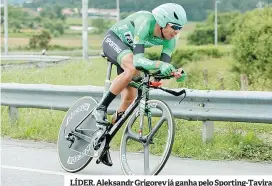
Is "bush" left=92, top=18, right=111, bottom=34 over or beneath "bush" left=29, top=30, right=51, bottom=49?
over

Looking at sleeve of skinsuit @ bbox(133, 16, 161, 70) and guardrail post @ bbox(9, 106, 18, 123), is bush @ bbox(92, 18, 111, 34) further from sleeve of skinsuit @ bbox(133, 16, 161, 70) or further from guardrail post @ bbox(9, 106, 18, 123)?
sleeve of skinsuit @ bbox(133, 16, 161, 70)

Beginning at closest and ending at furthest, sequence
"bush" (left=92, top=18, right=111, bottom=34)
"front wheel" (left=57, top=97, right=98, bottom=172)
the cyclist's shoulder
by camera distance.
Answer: the cyclist's shoulder → "front wheel" (left=57, top=97, right=98, bottom=172) → "bush" (left=92, top=18, right=111, bottom=34)

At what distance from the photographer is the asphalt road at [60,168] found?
→ 24.0ft

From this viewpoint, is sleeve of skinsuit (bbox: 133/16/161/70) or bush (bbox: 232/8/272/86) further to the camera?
bush (bbox: 232/8/272/86)

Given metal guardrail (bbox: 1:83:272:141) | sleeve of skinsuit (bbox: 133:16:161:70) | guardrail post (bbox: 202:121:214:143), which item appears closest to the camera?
sleeve of skinsuit (bbox: 133:16:161:70)

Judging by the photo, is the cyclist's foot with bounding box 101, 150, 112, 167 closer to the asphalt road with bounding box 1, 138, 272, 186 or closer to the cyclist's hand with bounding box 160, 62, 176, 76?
the asphalt road with bounding box 1, 138, 272, 186

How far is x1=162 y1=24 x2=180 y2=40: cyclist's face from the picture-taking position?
21.5 feet

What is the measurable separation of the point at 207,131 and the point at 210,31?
92.8 metres

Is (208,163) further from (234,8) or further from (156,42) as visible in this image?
(234,8)

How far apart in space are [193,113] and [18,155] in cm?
221

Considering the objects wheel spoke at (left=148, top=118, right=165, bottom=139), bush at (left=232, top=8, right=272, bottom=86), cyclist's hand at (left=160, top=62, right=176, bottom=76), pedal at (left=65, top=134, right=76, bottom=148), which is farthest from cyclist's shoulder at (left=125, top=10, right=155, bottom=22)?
bush at (left=232, top=8, right=272, bottom=86)

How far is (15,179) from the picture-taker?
24.1 ft

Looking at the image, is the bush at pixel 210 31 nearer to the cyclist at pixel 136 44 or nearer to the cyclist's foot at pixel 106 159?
the cyclist at pixel 136 44

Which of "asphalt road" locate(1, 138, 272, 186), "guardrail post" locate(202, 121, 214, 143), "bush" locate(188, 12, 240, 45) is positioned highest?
"guardrail post" locate(202, 121, 214, 143)
